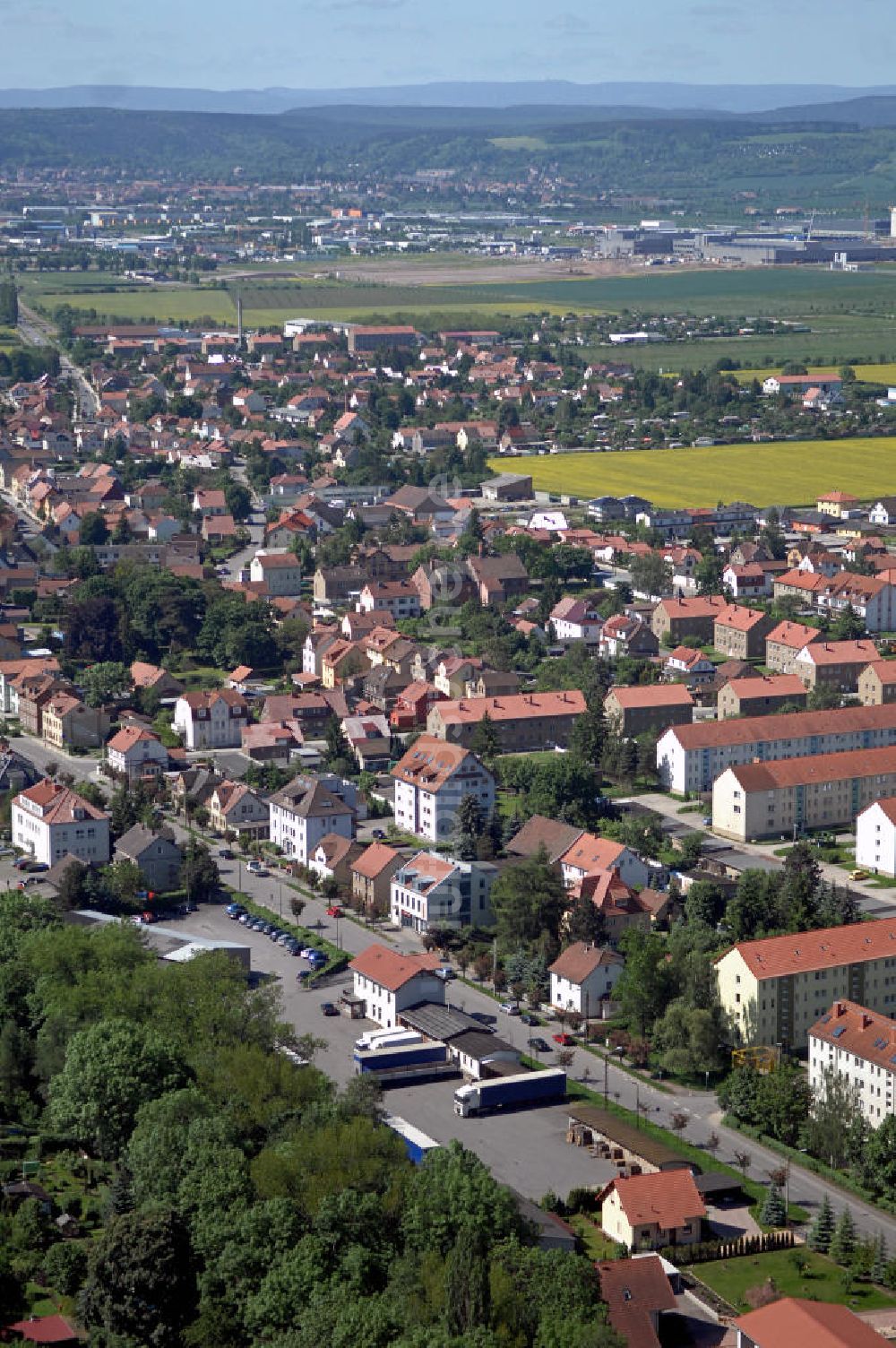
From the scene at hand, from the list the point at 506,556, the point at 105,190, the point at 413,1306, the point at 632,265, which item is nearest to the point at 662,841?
the point at 413,1306

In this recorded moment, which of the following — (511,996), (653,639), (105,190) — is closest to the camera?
(511,996)

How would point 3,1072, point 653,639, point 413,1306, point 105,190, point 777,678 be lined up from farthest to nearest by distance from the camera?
point 105,190, point 653,639, point 777,678, point 3,1072, point 413,1306

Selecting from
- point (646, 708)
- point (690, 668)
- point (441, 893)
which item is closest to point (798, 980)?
point (441, 893)

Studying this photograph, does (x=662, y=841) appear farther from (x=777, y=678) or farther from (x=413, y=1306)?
(x=413, y=1306)

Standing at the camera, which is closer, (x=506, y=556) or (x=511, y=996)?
(x=511, y=996)

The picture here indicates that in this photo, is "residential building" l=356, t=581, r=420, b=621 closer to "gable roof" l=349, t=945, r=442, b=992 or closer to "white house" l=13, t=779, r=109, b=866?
"white house" l=13, t=779, r=109, b=866

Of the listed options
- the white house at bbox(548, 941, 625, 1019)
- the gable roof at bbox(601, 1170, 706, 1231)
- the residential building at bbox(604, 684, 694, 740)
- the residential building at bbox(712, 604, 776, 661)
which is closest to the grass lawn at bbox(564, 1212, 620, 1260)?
the gable roof at bbox(601, 1170, 706, 1231)

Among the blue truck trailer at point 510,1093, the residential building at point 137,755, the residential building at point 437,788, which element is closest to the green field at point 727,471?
the residential building at point 137,755
